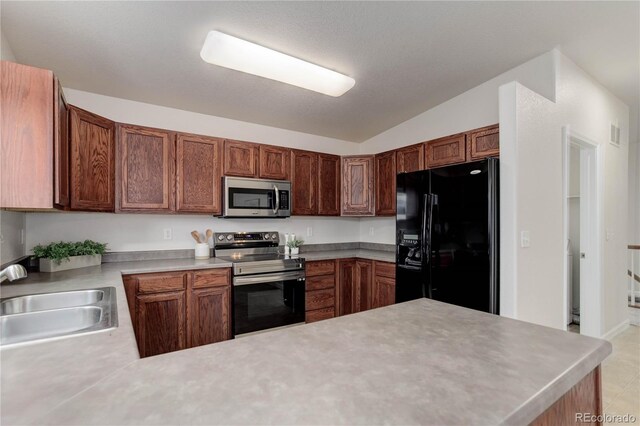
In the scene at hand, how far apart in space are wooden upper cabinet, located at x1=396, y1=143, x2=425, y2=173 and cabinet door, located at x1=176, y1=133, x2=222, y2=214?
202 cm

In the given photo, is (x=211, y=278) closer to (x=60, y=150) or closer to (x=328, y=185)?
(x=60, y=150)

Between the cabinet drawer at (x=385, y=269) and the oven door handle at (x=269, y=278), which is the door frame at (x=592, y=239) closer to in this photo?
the cabinet drawer at (x=385, y=269)

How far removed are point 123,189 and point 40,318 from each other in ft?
5.30

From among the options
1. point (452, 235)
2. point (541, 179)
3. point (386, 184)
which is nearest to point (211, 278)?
point (452, 235)

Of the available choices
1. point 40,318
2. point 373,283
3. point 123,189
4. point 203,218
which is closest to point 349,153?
point 373,283

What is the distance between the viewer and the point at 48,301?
169 centimetres

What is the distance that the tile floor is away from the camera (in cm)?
217

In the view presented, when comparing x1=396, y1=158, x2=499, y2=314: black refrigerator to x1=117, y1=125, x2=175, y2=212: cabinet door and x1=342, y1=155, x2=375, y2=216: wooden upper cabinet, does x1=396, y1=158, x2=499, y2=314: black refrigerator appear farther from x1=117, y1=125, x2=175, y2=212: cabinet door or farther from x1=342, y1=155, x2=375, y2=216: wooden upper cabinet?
x1=117, y1=125, x2=175, y2=212: cabinet door

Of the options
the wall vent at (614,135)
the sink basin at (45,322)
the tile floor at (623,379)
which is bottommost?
the tile floor at (623,379)

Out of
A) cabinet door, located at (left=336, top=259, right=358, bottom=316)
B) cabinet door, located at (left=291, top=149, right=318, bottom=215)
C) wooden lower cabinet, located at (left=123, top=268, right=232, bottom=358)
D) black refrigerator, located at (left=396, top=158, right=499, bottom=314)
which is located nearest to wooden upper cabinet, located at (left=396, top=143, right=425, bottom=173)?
black refrigerator, located at (left=396, top=158, right=499, bottom=314)

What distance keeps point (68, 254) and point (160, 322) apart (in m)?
0.91

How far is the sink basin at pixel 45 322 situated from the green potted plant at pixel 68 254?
1.22m

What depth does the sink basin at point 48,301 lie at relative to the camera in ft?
5.18

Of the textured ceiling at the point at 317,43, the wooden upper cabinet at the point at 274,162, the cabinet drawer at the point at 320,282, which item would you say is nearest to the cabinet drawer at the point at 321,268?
the cabinet drawer at the point at 320,282
